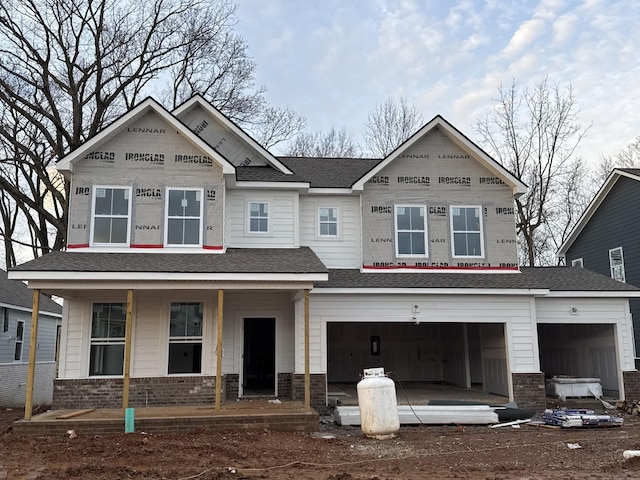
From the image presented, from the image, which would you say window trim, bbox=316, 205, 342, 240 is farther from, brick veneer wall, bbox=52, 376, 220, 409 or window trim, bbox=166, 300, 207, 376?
brick veneer wall, bbox=52, 376, 220, 409

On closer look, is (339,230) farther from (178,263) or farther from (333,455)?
(333,455)

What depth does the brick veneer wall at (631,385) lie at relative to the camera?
14812 mm

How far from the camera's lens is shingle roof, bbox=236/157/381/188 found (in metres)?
15.6

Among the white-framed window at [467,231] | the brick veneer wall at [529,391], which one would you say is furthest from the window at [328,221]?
the brick veneer wall at [529,391]

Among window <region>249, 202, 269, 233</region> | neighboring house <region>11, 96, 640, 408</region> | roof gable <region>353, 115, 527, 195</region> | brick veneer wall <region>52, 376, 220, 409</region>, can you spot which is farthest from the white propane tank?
roof gable <region>353, 115, 527, 195</region>

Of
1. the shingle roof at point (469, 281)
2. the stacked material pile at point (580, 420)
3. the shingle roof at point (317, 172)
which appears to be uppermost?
the shingle roof at point (317, 172)

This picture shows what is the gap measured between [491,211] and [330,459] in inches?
357

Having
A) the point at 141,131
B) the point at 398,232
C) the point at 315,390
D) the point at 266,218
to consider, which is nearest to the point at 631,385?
the point at 398,232

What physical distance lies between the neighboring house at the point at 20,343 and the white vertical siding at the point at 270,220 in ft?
30.0

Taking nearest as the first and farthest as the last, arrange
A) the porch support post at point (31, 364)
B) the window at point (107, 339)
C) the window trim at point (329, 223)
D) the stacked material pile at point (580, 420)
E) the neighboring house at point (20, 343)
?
the porch support post at point (31, 364) < the stacked material pile at point (580, 420) < the window at point (107, 339) < the window trim at point (329, 223) < the neighboring house at point (20, 343)

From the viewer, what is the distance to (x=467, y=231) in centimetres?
1556

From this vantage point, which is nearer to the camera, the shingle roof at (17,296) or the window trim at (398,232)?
the window trim at (398,232)

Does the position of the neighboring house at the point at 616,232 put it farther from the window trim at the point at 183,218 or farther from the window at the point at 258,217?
the window trim at the point at 183,218

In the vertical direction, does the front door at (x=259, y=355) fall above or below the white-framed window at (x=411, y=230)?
below
